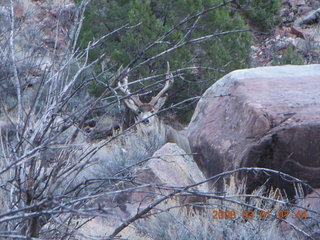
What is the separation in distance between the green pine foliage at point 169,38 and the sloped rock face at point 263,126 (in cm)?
476

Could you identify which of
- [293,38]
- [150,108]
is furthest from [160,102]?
[293,38]

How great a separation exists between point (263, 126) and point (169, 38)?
630 cm

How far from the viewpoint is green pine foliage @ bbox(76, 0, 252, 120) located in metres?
12.1

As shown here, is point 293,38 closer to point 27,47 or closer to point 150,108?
point 150,108

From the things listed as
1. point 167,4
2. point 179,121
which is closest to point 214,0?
point 167,4

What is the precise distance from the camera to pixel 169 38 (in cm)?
1170

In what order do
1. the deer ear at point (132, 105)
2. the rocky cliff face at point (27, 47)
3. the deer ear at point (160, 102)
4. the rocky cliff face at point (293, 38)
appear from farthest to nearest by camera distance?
the rocky cliff face at point (293, 38) < the deer ear at point (160, 102) < the deer ear at point (132, 105) < the rocky cliff face at point (27, 47)

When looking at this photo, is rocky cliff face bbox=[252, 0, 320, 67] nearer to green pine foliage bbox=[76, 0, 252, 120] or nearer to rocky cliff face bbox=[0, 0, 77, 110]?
green pine foliage bbox=[76, 0, 252, 120]

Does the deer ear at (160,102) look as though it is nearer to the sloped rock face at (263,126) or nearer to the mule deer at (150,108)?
the mule deer at (150,108)

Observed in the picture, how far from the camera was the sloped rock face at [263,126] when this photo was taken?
5.63 metres

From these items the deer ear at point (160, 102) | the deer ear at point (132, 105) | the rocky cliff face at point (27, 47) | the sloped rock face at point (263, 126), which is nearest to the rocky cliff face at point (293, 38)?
the deer ear at point (160, 102)

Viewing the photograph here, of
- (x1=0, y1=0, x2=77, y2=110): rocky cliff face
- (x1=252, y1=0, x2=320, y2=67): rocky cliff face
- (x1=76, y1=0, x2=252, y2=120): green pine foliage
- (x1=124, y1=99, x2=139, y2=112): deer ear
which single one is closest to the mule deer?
(x1=124, y1=99, x2=139, y2=112): deer ear

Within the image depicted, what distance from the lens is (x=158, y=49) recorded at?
11.6 meters

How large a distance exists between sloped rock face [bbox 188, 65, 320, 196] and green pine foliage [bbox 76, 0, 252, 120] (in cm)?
476
